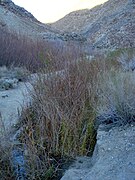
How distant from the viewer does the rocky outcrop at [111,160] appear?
13.1 ft

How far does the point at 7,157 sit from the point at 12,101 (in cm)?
439

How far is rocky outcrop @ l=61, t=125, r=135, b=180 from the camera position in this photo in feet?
13.1

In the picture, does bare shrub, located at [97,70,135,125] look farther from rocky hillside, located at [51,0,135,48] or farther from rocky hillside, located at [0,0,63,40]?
rocky hillside, located at [0,0,63,40]

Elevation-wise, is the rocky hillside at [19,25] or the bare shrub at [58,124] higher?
the rocky hillside at [19,25]

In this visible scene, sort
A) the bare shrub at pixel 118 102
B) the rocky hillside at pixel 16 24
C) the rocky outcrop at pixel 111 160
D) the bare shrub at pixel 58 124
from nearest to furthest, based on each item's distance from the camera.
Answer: the rocky outcrop at pixel 111 160
the bare shrub at pixel 58 124
the bare shrub at pixel 118 102
the rocky hillside at pixel 16 24

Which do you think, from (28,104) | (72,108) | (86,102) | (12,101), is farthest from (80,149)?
(12,101)

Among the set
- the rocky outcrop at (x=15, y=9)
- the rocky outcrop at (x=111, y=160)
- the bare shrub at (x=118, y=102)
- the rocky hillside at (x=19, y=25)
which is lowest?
the rocky outcrop at (x=111, y=160)

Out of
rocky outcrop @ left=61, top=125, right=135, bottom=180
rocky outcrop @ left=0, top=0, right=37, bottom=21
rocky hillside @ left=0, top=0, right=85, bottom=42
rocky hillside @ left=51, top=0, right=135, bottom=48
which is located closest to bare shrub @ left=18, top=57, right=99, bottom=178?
rocky outcrop @ left=61, top=125, right=135, bottom=180

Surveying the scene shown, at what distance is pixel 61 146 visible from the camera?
4898 mm

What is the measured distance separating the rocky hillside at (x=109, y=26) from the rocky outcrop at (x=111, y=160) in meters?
17.7

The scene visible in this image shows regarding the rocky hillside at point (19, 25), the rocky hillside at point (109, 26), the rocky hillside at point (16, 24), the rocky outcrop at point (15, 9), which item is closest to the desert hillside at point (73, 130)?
the rocky hillside at point (109, 26)

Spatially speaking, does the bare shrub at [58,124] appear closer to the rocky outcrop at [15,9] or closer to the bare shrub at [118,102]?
the bare shrub at [118,102]

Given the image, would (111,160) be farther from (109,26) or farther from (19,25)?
(109,26)

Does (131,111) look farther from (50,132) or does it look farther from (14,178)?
(14,178)
